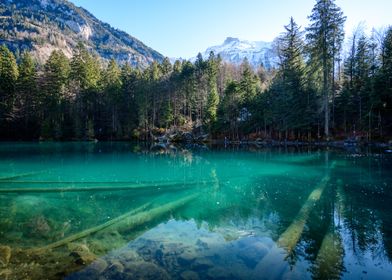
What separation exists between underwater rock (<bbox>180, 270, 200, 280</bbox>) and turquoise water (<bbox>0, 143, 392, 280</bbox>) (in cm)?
2

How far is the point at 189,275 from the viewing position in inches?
244

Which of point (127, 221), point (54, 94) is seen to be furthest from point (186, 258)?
point (54, 94)

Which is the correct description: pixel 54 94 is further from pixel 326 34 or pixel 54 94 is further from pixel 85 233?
pixel 85 233

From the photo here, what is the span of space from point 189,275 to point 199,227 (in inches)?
135

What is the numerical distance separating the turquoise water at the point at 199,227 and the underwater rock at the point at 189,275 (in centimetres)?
2

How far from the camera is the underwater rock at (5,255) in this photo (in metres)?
6.78

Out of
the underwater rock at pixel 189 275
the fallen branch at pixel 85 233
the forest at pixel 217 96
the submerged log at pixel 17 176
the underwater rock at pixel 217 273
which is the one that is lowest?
the fallen branch at pixel 85 233

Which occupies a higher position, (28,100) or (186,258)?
(28,100)

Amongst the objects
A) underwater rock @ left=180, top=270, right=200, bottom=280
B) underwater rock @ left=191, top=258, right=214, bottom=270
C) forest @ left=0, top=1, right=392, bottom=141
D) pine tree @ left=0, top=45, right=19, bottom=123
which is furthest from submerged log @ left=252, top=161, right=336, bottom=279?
pine tree @ left=0, top=45, right=19, bottom=123

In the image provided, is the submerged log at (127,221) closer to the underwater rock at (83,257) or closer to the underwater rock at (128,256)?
the underwater rock at (83,257)

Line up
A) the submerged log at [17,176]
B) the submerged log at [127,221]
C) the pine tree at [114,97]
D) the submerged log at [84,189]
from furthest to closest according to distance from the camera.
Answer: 1. the pine tree at [114,97]
2. the submerged log at [17,176]
3. the submerged log at [84,189]
4. the submerged log at [127,221]

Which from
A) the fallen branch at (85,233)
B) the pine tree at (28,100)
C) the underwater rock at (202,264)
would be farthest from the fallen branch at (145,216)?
the pine tree at (28,100)

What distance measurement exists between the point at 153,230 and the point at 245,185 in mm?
7974

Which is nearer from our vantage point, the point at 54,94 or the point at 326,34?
the point at 326,34
